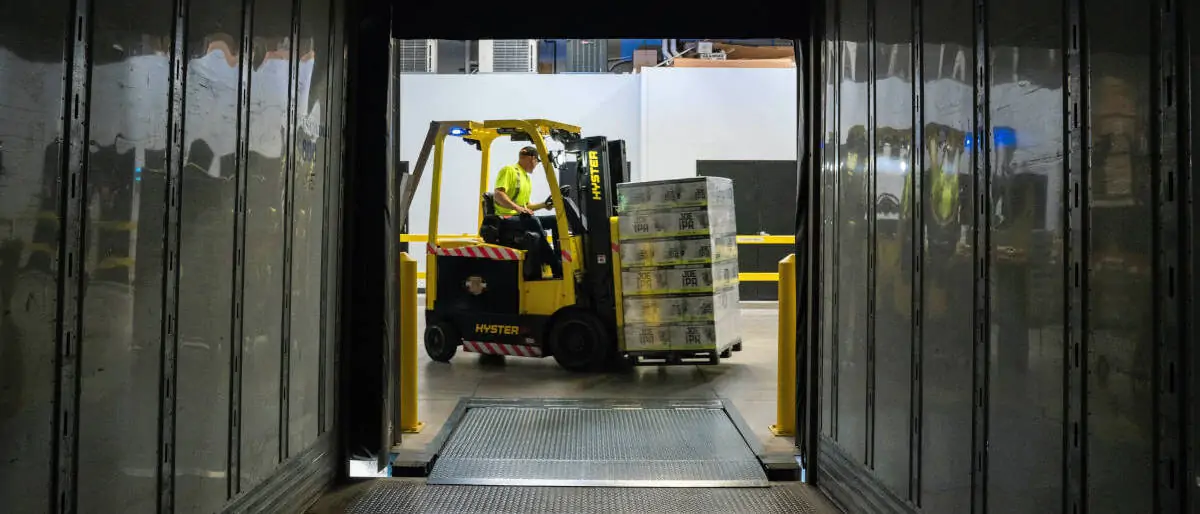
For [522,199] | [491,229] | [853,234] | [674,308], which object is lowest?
[674,308]

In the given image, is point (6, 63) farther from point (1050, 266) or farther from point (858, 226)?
point (858, 226)

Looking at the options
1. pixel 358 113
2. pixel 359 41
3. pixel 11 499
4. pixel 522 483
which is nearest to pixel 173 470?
pixel 11 499

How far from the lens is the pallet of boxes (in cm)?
757

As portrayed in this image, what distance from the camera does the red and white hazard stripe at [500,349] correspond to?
27.2 feet

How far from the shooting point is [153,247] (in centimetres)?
259

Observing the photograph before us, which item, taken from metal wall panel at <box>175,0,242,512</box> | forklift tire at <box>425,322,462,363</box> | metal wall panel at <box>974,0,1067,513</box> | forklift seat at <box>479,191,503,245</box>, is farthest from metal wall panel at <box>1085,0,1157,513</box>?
forklift tire at <box>425,322,462,363</box>

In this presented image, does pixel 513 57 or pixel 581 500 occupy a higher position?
pixel 513 57

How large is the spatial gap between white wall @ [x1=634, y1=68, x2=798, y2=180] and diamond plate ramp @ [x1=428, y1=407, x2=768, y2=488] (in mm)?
8538

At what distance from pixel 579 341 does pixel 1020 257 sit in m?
5.97

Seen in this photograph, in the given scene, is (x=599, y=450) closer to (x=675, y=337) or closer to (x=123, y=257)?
(x=675, y=337)

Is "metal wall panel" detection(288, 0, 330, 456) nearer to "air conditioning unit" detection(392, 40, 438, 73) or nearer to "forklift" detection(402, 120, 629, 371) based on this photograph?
"forklift" detection(402, 120, 629, 371)

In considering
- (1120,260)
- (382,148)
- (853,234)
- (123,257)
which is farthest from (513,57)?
(1120,260)

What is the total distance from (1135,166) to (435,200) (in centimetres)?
742

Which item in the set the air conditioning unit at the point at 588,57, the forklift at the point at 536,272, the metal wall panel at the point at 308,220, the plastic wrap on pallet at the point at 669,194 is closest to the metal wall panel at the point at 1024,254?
the metal wall panel at the point at 308,220
